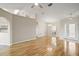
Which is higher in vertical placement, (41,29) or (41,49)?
(41,29)

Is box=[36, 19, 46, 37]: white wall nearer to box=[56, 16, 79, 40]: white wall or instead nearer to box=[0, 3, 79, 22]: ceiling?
box=[0, 3, 79, 22]: ceiling

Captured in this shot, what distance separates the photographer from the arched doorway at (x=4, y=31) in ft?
9.08

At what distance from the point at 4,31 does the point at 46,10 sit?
1.18 meters

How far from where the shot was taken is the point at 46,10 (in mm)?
2877

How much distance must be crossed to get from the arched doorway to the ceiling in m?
0.29

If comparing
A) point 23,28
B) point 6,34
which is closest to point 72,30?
point 23,28

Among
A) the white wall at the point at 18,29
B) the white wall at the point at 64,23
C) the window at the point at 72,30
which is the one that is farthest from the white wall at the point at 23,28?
the window at the point at 72,30

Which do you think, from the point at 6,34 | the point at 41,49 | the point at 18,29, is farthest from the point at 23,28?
the point at 41,49

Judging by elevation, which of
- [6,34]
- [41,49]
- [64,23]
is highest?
[64,23]

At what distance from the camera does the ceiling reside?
9.13 ft

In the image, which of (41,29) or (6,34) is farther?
(41,29)

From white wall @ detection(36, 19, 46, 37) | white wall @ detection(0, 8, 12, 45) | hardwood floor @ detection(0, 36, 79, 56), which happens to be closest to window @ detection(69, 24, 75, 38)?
hardwood floor @ detection(0, 36, 79, 56)

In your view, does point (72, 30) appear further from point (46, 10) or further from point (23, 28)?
point (23, 28)

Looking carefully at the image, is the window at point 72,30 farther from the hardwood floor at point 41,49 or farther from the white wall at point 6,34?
the white wall at point 6,34
